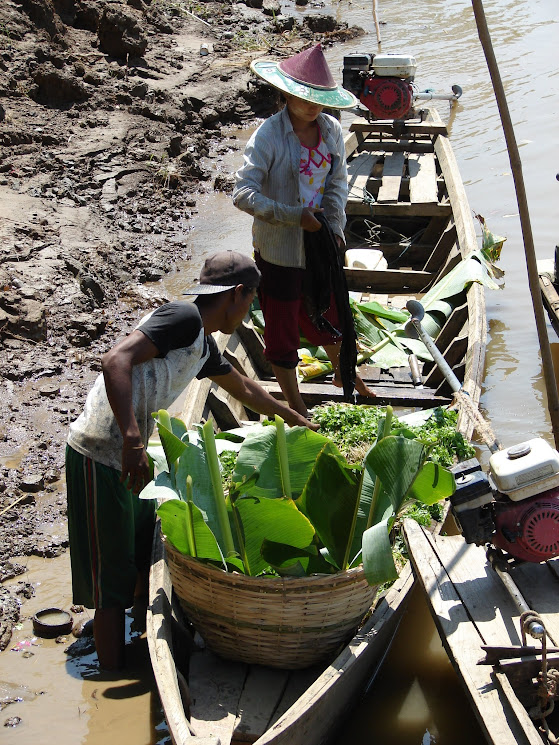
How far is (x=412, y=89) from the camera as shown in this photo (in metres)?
8.63

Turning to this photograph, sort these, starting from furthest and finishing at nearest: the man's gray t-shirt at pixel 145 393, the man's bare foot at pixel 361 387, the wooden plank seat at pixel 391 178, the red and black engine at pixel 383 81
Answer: the red and black engine at pixel 383 81, the wooden plank seat at pixel 391 178, the man's bare foot at pixel 361 387, the man's gray t-shirt at pixel 145 393

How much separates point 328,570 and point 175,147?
841cm

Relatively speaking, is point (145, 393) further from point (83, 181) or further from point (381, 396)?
point (83, 181)

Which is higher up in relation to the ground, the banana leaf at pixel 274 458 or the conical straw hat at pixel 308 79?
the conical straw hat at pixel 308 79

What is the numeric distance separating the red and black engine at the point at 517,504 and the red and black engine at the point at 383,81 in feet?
21.6

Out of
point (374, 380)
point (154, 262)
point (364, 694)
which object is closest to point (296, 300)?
point (374, 380)

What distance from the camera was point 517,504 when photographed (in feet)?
9.16

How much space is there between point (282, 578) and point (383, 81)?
7.07m

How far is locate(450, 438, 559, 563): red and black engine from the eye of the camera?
9.02 ft

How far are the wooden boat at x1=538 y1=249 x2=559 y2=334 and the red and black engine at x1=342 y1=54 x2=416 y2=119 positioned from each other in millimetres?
3111

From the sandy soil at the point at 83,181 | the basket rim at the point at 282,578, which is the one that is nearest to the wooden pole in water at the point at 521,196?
the basket rim at the point at 282,578

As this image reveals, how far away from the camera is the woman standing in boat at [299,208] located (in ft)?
12.9

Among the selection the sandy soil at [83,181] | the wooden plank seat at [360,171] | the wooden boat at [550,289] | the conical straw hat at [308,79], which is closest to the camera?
the conical straw hat at [308,79]

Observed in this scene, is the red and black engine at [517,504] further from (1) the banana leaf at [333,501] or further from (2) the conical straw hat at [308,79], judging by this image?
(2) the conical straw hat at [308,79]
